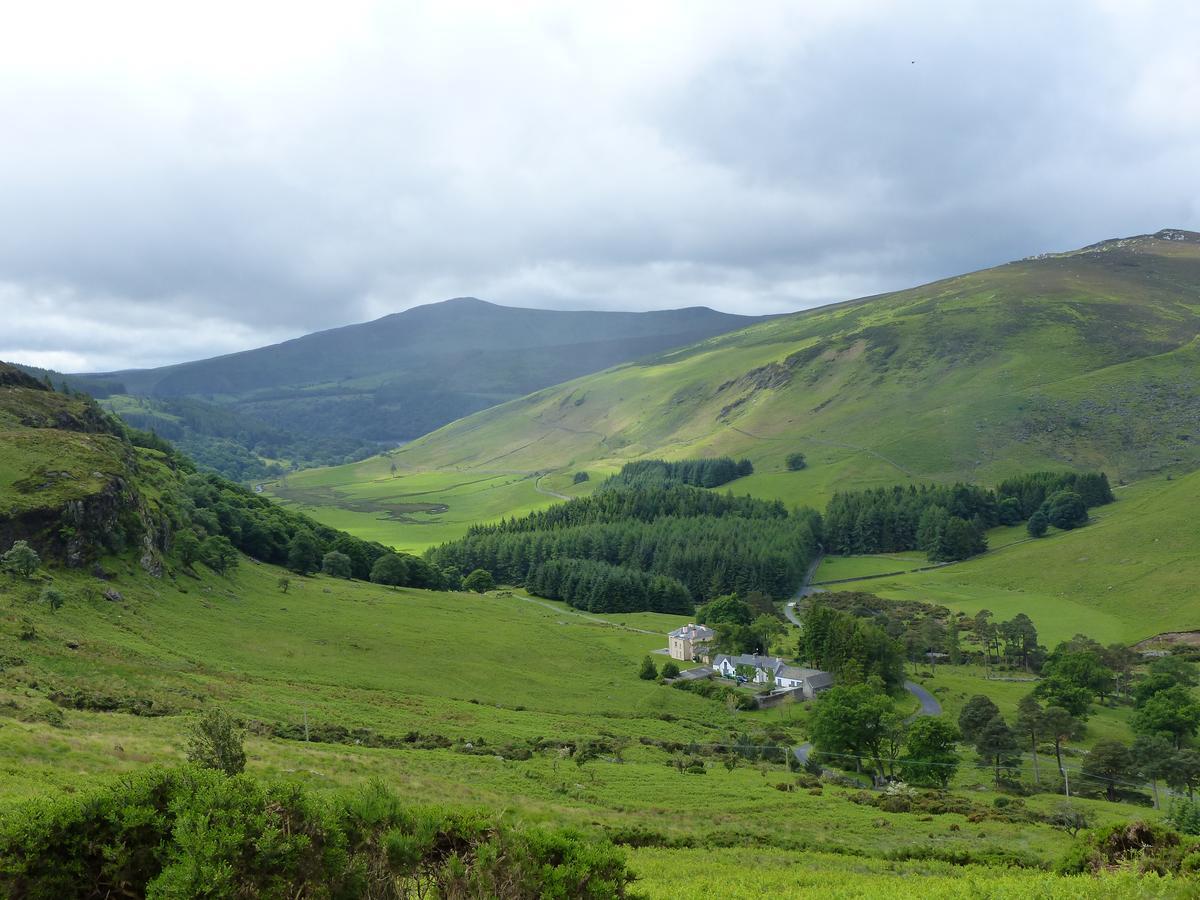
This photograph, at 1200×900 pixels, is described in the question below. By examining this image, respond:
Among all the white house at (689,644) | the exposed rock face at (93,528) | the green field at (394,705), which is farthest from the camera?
the white house at (689,644)

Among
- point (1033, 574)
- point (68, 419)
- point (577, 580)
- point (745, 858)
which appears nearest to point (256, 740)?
point (745, 858)

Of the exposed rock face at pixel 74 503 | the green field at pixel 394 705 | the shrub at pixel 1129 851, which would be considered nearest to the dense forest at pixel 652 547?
the green field at pixel 394 705

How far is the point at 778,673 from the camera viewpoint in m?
91.8

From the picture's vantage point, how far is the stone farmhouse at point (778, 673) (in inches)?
3494

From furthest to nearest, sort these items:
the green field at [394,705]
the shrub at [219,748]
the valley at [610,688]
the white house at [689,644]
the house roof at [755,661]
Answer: the white house at [689,644] < the house roof at [755,661] < the green field at [394,705] < the valley at [610,688] < the shrub at [219,748]

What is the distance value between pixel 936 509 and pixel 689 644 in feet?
326

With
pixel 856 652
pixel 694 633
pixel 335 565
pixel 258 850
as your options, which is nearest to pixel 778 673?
pixel 856 652

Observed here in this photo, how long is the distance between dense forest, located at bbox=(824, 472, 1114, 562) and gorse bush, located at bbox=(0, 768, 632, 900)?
172836 millimetres

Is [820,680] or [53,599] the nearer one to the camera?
[53,599]

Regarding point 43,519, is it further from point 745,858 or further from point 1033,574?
point 1033,574

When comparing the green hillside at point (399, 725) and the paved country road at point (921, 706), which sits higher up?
the green hillside at point (399, 725)

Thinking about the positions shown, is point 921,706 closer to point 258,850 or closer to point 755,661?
point 755,661

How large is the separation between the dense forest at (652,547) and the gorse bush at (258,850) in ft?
420

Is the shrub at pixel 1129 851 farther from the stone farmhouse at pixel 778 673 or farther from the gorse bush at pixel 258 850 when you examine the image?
the stone farmhouse at pixel 778 673
